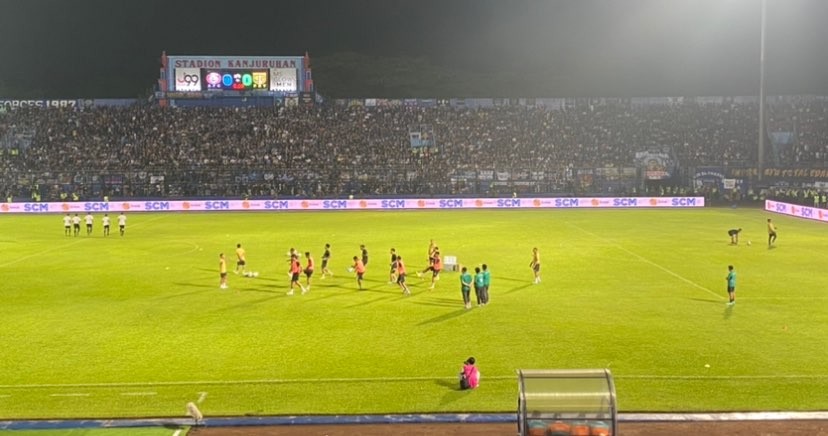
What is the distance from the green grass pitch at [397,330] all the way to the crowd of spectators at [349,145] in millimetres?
36585

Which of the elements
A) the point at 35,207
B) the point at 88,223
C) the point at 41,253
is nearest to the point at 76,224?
the point at 88,223

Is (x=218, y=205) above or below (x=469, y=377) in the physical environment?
above

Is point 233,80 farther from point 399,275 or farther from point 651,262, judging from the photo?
point 399,275

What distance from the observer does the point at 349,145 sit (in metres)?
83.6

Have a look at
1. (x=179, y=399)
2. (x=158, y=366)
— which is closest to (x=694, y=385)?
(x=179, y=399)

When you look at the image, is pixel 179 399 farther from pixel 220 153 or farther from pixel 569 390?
pixel 220 153

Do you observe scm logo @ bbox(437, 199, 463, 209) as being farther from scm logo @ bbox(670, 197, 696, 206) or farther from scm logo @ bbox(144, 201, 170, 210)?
scm logo @ bbox(144, 201, 170, 210)

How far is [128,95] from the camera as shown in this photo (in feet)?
428

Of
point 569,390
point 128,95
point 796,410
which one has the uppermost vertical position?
point 128,95

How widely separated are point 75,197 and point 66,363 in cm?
5810

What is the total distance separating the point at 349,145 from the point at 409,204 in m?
17.2

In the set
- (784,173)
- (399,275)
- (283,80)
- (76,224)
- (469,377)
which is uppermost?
(283,80)

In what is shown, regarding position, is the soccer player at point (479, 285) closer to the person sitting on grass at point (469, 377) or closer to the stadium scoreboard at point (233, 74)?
the person sitting on grass at point (469, 377)

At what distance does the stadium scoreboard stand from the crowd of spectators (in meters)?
3.75
